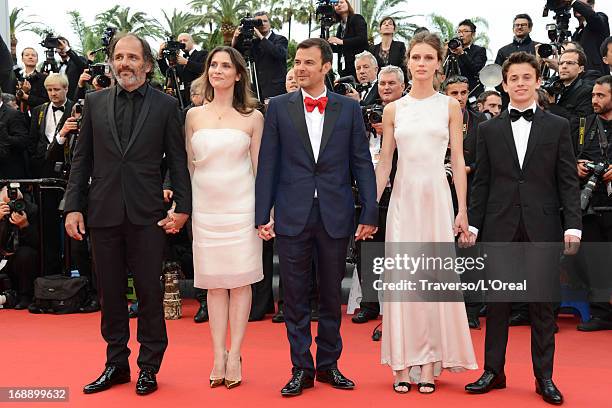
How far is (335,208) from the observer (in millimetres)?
4285

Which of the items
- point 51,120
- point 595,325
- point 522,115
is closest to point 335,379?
point 522,115

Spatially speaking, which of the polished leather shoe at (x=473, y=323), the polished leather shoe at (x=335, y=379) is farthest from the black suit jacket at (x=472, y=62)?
the polished leather shoe at (x=335, y=379)

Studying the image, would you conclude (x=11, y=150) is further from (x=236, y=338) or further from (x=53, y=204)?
(x=236, y=338)

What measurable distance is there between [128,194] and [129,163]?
0.16m

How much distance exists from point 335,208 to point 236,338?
908 mm

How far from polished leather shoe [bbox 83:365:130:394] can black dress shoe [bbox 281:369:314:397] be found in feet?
2.99

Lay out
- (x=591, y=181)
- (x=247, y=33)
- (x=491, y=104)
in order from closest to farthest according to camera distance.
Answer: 1. (x=591, y=181)
2. (x=491, y=104)
3. (x=247, y=33)

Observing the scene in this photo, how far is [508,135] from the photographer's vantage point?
4281 millimetres

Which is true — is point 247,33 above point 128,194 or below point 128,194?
above

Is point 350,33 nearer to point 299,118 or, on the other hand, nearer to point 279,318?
point 279,318

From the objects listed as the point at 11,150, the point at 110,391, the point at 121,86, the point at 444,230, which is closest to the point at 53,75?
the point at 11,150

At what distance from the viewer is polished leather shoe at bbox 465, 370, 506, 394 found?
4234 millimetres

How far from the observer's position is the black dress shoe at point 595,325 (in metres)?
6.08

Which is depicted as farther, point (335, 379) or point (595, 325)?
point (595, 325)
